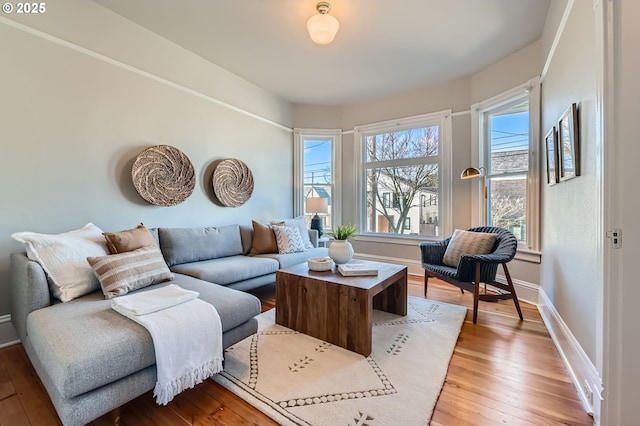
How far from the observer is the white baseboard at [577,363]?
1392 millimetres

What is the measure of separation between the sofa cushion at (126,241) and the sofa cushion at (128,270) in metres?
0.10

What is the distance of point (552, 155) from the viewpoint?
95.1 inches

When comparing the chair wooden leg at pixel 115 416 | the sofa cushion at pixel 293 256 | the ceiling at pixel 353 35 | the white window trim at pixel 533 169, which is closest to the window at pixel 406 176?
the ceiling at pixel 353 35

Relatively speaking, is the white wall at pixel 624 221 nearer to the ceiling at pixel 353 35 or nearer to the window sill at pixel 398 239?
the ceiling at pixel 353 35

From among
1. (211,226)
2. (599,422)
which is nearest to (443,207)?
(599,422)

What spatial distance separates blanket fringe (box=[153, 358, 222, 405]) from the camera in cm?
133

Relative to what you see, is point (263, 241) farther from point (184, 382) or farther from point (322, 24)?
point (322, 24)

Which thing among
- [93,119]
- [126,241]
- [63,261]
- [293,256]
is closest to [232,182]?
[293,256]

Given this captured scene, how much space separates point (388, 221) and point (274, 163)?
2154mm

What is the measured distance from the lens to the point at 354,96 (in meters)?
4.52

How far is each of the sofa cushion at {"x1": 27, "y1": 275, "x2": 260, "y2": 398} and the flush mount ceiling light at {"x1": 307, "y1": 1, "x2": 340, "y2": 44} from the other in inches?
91.8

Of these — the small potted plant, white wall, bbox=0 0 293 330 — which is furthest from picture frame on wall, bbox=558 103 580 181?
white wall, bbox=0 0 293 330

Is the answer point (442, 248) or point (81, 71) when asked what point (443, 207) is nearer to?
point (442, 248)

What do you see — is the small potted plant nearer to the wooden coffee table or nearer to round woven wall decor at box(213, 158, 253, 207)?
the wooden coffee table
